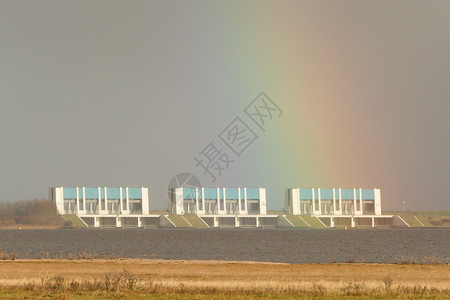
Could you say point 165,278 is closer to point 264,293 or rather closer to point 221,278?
point 221,278

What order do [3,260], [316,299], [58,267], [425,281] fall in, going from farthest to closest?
[3,260] → [58,267] → [425,281] → [316,299]

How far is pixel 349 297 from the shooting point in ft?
117

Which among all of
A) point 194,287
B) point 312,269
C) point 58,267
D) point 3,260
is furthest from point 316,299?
point 3,260

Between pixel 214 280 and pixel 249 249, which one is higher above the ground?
pixel 214 280

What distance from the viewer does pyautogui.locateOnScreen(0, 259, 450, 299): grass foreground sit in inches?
1427

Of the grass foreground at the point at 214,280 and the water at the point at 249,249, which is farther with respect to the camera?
the water at the point at 249,249

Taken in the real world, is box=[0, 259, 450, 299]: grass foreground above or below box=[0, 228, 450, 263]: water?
above

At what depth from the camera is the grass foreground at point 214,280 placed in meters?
36.2

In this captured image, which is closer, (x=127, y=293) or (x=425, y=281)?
(x=127, y=293)

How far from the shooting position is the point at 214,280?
44.7 m

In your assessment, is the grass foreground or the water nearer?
the grass foreground

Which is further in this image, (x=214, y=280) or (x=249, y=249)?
(x=249, y=249)

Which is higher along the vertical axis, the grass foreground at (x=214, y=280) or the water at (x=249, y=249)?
the grass foreground at (x=214, y=280)

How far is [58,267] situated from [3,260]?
8.61 metres
